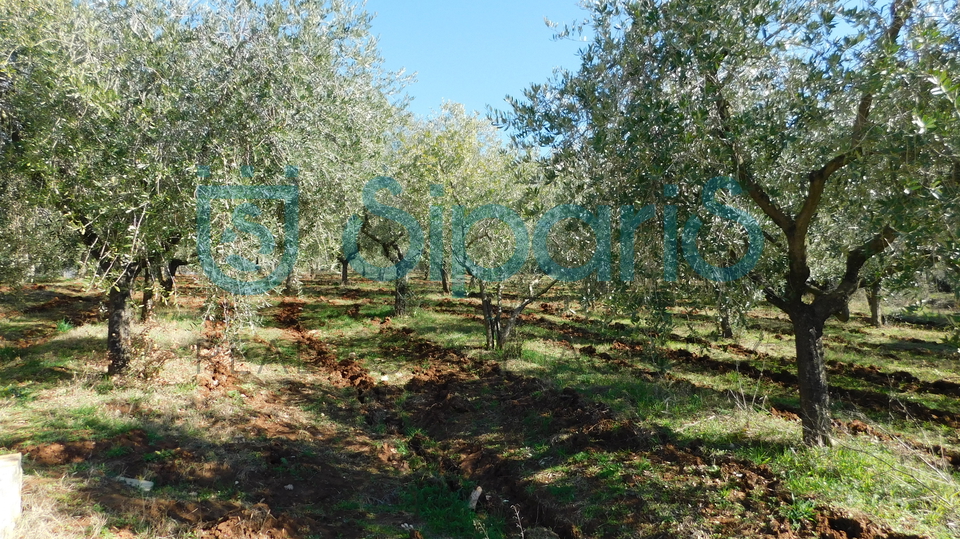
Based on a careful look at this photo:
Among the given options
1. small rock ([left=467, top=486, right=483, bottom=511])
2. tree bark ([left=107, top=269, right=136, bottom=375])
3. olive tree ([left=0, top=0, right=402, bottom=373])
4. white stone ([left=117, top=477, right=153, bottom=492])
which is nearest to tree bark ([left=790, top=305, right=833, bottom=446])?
small rock ([left=467, top=486, right=483, bottom=511])

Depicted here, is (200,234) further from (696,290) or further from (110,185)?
(696,290)

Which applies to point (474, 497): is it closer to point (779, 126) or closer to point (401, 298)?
point (779, 126)

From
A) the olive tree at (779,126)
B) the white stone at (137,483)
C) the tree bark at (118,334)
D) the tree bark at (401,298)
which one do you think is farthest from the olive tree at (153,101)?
the tree bark at (401,298)

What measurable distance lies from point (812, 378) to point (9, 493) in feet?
30.6

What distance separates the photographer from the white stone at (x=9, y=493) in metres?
4.79

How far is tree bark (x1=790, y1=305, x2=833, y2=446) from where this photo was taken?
7086 mm

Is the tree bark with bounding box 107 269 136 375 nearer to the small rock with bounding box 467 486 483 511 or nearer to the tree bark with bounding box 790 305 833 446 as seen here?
the small rock with bounding box 467 486 483 511

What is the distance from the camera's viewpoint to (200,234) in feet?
25.9

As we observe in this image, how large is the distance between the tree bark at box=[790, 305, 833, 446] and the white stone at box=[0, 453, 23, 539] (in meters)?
9.00

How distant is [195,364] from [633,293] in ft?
32.0

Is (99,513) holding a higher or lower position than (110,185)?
lower

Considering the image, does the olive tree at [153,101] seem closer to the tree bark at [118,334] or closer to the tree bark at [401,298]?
the tree bark at [118,334]

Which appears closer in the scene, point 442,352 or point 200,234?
point 200,234

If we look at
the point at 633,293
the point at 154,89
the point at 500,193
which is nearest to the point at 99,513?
the point at 154,89
